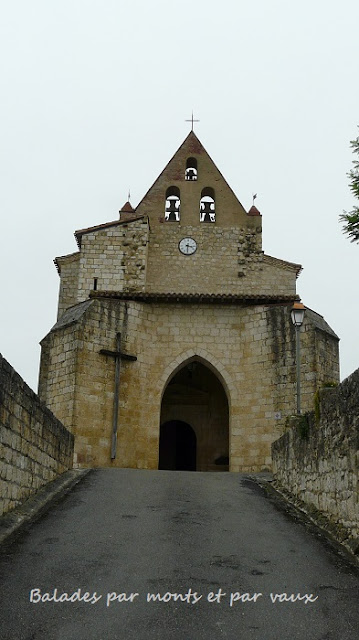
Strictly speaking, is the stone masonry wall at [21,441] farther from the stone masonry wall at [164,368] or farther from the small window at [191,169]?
the small window at [191,169]

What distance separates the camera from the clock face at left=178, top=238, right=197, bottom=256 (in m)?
21.9

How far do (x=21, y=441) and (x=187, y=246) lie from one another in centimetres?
1560

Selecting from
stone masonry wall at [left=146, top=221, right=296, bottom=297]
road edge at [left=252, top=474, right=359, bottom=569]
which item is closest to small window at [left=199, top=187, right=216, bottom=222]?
stone masonry wall at [left=146, top=221, right=296, bottom=297]

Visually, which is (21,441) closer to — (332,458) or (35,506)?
(35,506)

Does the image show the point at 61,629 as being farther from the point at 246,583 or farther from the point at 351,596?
the point at 351,596

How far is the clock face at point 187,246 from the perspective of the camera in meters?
21.9

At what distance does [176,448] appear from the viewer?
20.9m

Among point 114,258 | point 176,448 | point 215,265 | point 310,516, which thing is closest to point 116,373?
point 114,258

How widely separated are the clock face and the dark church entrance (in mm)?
5670

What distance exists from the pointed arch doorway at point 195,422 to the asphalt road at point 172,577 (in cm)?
1129

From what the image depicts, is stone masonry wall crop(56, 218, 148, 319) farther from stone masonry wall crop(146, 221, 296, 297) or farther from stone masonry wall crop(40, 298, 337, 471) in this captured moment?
stone masonry wall crop(40, 298, 337, 471)

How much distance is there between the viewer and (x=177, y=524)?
6891 millimetres

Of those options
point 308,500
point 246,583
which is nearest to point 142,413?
point 308,500

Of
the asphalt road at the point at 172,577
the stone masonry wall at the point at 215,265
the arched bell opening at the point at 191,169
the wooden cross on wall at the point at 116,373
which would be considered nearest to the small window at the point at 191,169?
the arched bell opening at the point at 191,169
